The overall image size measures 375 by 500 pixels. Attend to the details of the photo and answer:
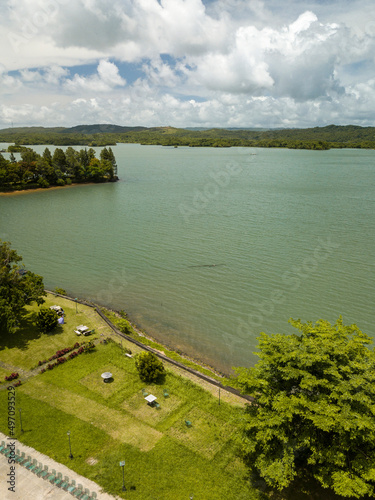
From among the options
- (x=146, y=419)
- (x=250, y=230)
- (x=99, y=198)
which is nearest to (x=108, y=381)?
(x=146, y=419)

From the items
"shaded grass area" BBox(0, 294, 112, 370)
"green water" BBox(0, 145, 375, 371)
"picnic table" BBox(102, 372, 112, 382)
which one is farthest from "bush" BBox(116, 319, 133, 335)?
"picnic table" BBox(102, 372, 112, 382)

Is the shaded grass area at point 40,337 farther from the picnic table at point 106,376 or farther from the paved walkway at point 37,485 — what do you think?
the paved walkway at point 37,485

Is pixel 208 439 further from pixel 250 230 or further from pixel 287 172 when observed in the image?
pixel 287 172

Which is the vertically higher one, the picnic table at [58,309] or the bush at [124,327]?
the picnic table at [58,309]

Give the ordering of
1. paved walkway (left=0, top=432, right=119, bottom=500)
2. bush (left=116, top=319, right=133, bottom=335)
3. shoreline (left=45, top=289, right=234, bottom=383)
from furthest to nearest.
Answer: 1. bush (left=116, top=319, right=133, bottom=335)
2. shoreline (left=45, top=289, right=234, bottom=383)
3. paved walkway (left=0, top=432, right=119, bottom=500)

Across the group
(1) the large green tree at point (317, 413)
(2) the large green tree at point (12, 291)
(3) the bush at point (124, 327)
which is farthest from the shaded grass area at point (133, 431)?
(2) the large green tree at point (12, 291)

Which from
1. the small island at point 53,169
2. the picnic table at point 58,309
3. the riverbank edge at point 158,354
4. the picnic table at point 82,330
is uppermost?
the small island at point 53,169

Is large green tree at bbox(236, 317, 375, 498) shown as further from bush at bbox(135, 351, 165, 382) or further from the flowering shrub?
the flowering shrub

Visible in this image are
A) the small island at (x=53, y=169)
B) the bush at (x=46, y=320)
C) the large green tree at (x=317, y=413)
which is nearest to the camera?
the large green tree at (x=317, y=413)
